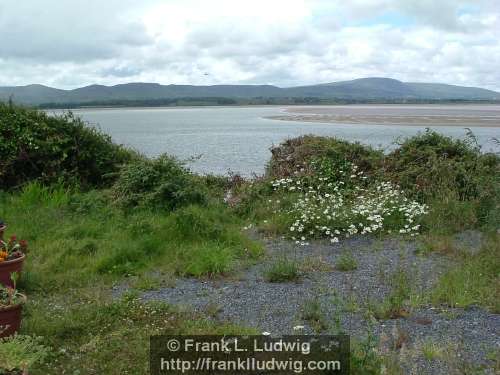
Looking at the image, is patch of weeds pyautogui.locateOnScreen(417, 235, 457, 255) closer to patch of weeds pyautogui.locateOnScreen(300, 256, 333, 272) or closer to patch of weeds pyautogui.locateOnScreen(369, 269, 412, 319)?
patch of weeds pyautogui.locateOnScreen(300, 256, 333, 272)

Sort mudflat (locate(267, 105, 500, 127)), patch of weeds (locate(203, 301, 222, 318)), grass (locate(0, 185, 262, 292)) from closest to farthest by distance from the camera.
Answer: patch of weeds (locate(203, 301, 222, 318))
grass (locate(0, 185, 262, 292))
mudflat (locate(267, 105, 500, 127))

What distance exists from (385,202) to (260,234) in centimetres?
240

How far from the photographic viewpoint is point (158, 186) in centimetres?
1078

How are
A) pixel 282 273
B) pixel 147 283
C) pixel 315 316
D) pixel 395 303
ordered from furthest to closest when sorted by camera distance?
pixel 282 273 < pixel 147 283 < pixel 395 303 < pixel 315 316

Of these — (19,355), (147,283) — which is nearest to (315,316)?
(147,283)

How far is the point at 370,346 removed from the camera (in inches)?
176

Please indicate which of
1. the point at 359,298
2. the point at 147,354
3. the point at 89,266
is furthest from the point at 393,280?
the point at 89,266

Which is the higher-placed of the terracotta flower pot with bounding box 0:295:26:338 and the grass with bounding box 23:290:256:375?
the terracotta flower pot with bounding box 0:295:26:338

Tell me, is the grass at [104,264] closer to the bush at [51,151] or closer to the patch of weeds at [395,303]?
the bush at [51,151]

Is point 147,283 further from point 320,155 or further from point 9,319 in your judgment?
point 320,155

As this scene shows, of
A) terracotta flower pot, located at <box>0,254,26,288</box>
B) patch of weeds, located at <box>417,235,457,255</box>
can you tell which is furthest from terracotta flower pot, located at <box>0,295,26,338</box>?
patch of weeds, located at <box>417,235,457,255</box>

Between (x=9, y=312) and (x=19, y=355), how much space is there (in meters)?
0.91

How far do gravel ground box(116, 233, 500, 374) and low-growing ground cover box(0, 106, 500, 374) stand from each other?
24mm

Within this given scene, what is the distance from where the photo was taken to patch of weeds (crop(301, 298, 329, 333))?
5.27 metres
